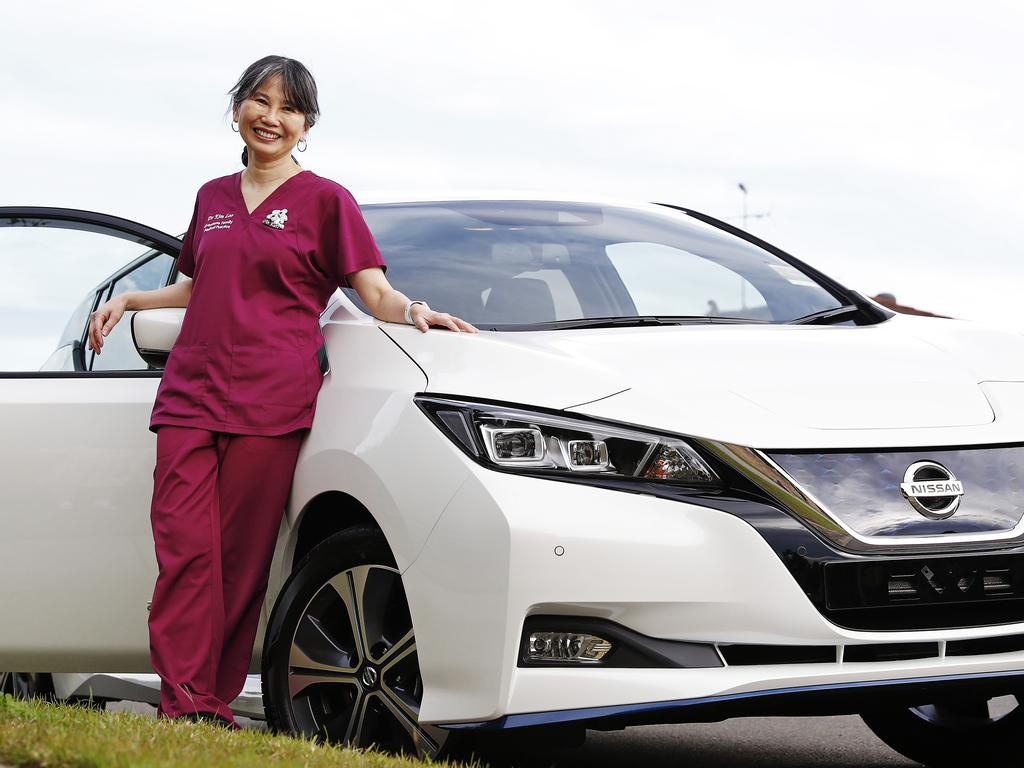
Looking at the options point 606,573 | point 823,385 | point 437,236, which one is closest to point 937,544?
point 823,385

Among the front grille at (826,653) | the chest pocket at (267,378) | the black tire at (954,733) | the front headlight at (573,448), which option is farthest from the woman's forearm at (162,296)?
the black tire at (954,733)

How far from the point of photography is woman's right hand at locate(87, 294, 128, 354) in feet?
14.2

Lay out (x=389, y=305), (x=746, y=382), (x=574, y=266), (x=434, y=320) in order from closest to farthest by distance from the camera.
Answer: (x=746, y=382), (x=434, y=320), (x=389, y=305), (x=574, y=266)

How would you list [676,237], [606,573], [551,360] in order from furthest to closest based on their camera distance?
[676,237]
[551,360]
[606,573]

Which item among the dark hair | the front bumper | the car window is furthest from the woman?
the front bumper

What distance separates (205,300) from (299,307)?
26cm

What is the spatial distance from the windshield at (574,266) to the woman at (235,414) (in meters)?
0.19

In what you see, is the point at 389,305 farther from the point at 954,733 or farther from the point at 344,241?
the point at 954,733

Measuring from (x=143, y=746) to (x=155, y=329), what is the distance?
132cm

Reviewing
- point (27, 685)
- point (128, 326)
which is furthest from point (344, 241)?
point (27, 685)

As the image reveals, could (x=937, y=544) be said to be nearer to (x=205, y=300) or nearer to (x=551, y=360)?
(x=551, y=360)

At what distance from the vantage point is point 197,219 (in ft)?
14.1

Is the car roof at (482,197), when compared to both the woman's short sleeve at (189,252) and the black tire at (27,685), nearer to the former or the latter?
the woman's short sleeve at (189,252)

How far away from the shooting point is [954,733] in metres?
4.60
